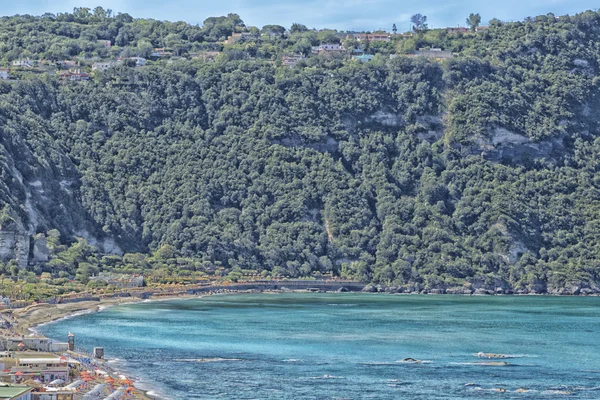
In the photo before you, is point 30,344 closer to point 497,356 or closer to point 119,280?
point 497,356

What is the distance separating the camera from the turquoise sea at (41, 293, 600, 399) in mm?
88312

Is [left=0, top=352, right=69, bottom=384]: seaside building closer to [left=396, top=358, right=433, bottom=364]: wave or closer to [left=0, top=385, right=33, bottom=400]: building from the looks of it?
[left=0, top=385, right=33, bottom=400]: building

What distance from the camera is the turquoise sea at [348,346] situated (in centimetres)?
8831

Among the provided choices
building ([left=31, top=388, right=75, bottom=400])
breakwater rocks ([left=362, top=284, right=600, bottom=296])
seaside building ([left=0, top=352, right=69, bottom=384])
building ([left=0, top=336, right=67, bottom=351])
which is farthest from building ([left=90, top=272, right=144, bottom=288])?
building ([left=31, top=388, right=75, bottom=400])

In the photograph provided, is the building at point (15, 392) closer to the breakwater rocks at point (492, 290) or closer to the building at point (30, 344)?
the building at point (30, 344)

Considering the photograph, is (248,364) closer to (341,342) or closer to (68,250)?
(341,342)

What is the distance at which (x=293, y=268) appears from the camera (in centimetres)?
19062

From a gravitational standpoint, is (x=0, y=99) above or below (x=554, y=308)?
above

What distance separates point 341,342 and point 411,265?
77.4 m

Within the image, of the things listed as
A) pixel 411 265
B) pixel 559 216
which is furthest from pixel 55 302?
pixel 559 216

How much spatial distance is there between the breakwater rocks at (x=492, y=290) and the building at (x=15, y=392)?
117636 millimetres

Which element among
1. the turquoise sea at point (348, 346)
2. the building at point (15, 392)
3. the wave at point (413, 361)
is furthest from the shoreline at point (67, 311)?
the wave at point (413, 361)

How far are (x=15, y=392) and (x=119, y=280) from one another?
99.3 meters

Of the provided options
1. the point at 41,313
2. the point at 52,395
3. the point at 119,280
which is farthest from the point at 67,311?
the point at 52,395
